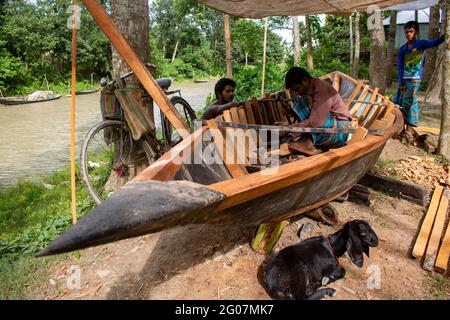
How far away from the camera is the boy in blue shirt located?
5.06 m

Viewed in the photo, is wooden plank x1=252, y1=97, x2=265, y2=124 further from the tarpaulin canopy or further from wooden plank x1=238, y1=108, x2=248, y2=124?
the tarpaulin canopy

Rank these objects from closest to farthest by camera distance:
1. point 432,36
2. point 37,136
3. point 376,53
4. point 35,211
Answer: point 35,211, point 376,53, point 432,36, point 37,136

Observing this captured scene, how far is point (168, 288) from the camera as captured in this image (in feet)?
8.33

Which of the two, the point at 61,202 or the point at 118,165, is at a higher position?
the point at 118,165

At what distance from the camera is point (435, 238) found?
10.1 ft

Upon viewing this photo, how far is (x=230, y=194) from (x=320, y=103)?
5.74ft

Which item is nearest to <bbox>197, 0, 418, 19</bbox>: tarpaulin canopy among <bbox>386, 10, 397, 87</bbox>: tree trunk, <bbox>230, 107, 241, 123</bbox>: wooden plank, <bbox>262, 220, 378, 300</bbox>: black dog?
<bbox>230, 107, 241, 123</bbox>: wooden plank

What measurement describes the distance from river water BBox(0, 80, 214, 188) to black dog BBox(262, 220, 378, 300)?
19.4ft

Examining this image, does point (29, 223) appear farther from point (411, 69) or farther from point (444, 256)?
point (411, 69)

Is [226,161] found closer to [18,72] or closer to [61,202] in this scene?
[61,202]

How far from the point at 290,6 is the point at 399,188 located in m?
2.56

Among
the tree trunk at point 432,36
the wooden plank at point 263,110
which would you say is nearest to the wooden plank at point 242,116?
the wooden plank at point 263,110

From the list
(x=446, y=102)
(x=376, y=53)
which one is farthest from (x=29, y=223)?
(x=376, y=53)

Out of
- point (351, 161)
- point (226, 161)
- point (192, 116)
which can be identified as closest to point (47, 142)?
point (192, 116)
